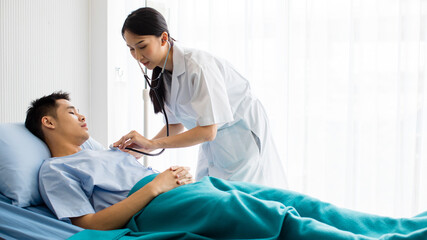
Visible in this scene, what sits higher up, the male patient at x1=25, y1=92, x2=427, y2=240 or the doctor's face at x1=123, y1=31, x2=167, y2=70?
the doctor's face at x1=123, y1=31, x2=167, y2=70

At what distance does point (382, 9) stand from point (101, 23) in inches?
70.3

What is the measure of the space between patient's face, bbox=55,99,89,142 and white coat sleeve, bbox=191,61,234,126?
0.49 metres

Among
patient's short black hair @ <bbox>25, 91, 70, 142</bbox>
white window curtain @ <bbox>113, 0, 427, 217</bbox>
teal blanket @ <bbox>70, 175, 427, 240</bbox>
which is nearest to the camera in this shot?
teal blanket @ <bbox>70, 175, 427, 240</bbox>

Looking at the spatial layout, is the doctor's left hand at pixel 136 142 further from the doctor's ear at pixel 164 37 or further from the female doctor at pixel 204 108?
the doctor's ear at pixel 164 37

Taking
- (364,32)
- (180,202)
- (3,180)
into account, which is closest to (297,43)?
(364,32)

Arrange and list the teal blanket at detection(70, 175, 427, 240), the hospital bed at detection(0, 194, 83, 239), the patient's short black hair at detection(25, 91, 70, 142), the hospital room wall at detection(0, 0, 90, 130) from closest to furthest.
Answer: the teal blanket at detection(70, 175, 427, 240) < the hospital bed at detection(0, 194, 83, 239) < the patient's short black hair at detection(25, 91, 70, 142) < the hospital room wall at detection(0, 0, 90, 130)

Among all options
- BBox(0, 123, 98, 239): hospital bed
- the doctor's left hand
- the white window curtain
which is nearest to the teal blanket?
BBox(0, 123, 98, 239): hospital bed

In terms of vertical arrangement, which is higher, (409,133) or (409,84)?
(409,84)

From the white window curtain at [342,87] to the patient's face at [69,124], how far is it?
0.76 metres

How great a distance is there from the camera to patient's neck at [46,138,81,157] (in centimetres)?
163

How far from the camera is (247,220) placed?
1146mm

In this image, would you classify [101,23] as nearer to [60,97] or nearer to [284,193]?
[60,97]

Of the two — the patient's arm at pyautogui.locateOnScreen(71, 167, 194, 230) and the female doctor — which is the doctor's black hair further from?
the patient's arm at pyautogui.locateOnScreen(71, 167, 194, 230)

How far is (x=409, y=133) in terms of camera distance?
2.23m
